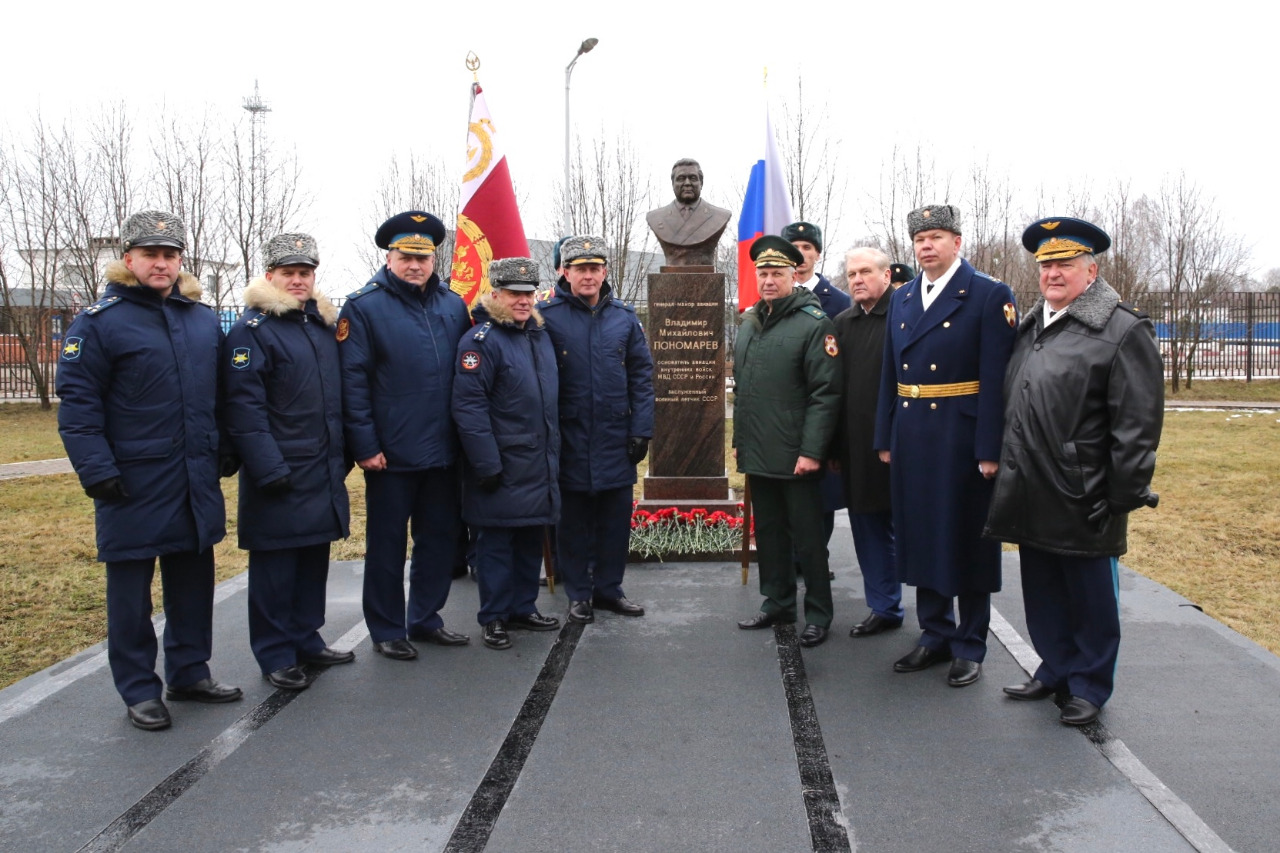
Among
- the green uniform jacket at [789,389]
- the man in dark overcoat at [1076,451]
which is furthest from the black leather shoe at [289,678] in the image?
the man in dark overcoat at [1076,451]

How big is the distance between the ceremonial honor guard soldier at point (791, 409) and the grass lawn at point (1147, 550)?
239cm

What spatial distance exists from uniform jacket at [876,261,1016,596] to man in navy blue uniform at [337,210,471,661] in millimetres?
2061

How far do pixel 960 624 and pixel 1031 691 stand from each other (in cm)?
38

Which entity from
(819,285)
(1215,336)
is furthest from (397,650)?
(1215,336)

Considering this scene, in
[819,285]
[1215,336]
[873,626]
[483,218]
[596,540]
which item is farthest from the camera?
[1215,336]

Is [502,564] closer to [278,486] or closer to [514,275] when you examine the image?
[278,486]

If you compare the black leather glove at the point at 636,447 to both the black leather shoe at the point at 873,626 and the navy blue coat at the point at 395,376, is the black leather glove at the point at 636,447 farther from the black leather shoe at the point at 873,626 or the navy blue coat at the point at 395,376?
the black leather shoe at the point at 873,626

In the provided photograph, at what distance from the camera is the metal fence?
20.0 m

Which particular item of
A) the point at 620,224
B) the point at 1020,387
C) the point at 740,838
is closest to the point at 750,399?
the point at 1020,387

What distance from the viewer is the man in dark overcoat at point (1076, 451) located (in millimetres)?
3316

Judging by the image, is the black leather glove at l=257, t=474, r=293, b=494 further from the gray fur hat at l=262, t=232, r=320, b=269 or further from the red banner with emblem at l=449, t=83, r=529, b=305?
the red banner with emblem at l=449, t=83, r=529, b=305

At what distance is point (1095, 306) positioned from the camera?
3.45 metres

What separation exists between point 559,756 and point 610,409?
81.7 inches

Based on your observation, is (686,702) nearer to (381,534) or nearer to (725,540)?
(381,534)
